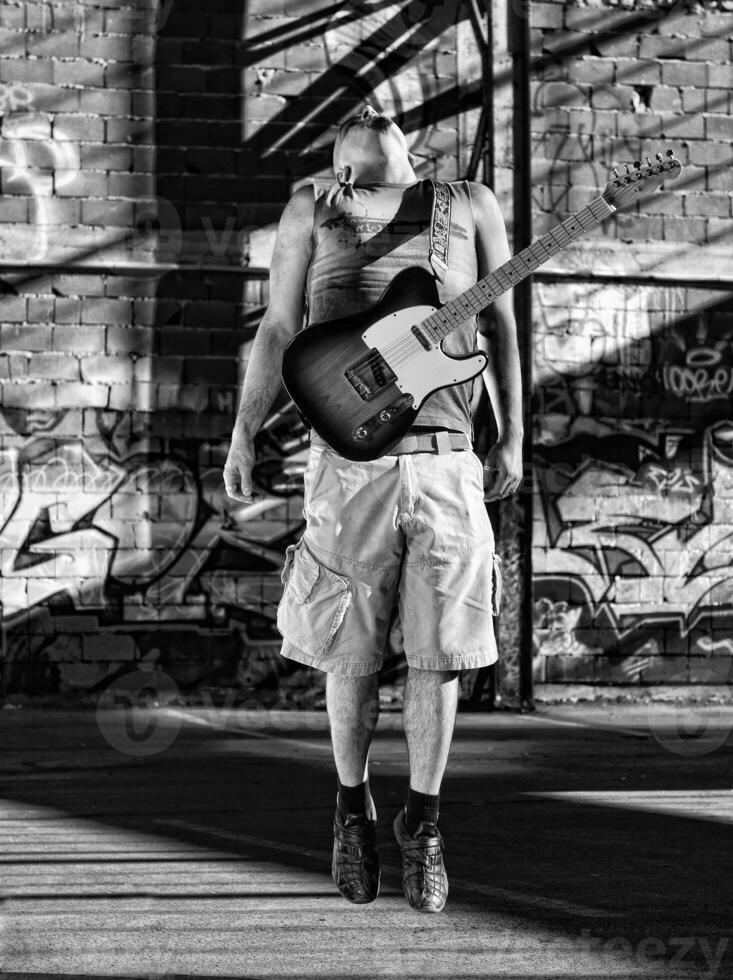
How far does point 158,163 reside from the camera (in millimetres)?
7766

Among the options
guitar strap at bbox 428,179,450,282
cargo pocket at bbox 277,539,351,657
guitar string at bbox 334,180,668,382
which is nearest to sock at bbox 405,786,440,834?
cargo pocket at bbox 277,539,351,657

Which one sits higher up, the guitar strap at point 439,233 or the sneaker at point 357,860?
the guitar strap at point 439,233

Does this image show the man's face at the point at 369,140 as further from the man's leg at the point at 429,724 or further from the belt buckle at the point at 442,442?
the man's leg at the point at 429,724

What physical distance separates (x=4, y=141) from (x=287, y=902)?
6143 millimetres

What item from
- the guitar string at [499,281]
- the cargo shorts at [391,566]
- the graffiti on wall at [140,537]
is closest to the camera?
the guitar string at [499,281]

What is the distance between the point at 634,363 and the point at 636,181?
567cm

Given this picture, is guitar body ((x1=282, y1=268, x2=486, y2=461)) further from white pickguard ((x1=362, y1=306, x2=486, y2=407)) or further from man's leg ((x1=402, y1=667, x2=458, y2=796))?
man's leg ((x1=402, y1=667, x2=458, y2=796))

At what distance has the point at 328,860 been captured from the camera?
360cm

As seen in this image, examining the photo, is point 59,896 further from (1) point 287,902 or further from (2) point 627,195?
(2) point 627,195

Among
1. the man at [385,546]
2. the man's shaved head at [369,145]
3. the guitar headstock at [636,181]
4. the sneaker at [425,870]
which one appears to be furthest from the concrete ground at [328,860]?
the man's shaved head at [369,145]

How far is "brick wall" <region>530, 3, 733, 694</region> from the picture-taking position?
798cm

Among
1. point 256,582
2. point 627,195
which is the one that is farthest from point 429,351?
point 256,582

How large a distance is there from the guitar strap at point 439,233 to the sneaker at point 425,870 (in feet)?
4.28

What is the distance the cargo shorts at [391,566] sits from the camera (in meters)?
2.66
